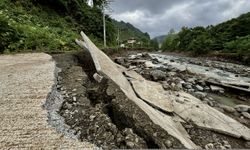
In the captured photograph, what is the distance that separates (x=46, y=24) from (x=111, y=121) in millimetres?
14763

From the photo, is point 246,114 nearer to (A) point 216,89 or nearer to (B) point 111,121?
(A) point 216,89

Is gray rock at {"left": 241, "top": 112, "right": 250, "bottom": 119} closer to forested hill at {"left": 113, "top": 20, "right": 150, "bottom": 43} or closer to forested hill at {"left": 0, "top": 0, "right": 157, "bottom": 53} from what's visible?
forested hill at {"left": 0, "top": 0, "right": 157, "bottom": 53}

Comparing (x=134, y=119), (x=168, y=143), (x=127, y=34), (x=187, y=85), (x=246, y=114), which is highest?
(x=127, y=34)

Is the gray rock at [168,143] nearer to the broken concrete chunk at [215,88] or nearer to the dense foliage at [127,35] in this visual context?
the broken concrete chunk at [215,88]

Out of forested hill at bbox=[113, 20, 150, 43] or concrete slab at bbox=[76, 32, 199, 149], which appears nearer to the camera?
concrete slab at bbox=[76, 32, 199, 149]

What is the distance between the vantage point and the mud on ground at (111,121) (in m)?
2.96

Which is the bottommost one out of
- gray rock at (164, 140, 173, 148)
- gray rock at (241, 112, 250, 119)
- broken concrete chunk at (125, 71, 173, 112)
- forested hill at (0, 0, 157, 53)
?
gray rock at (241, 112, 250, 119)

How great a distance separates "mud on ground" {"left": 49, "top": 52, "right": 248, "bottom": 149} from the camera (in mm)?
2965

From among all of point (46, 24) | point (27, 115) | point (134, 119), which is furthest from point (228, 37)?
point (27, 115)

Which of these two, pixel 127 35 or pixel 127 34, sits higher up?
pixel 127 34

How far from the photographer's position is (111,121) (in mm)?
3471

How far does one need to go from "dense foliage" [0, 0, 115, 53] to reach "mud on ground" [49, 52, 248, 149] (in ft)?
21.9

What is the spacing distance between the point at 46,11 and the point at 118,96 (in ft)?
58.1

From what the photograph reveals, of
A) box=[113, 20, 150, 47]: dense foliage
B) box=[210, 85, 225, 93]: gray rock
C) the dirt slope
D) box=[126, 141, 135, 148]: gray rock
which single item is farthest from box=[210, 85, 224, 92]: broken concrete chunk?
box=[113, 20, 150, 47]: dense foliage
